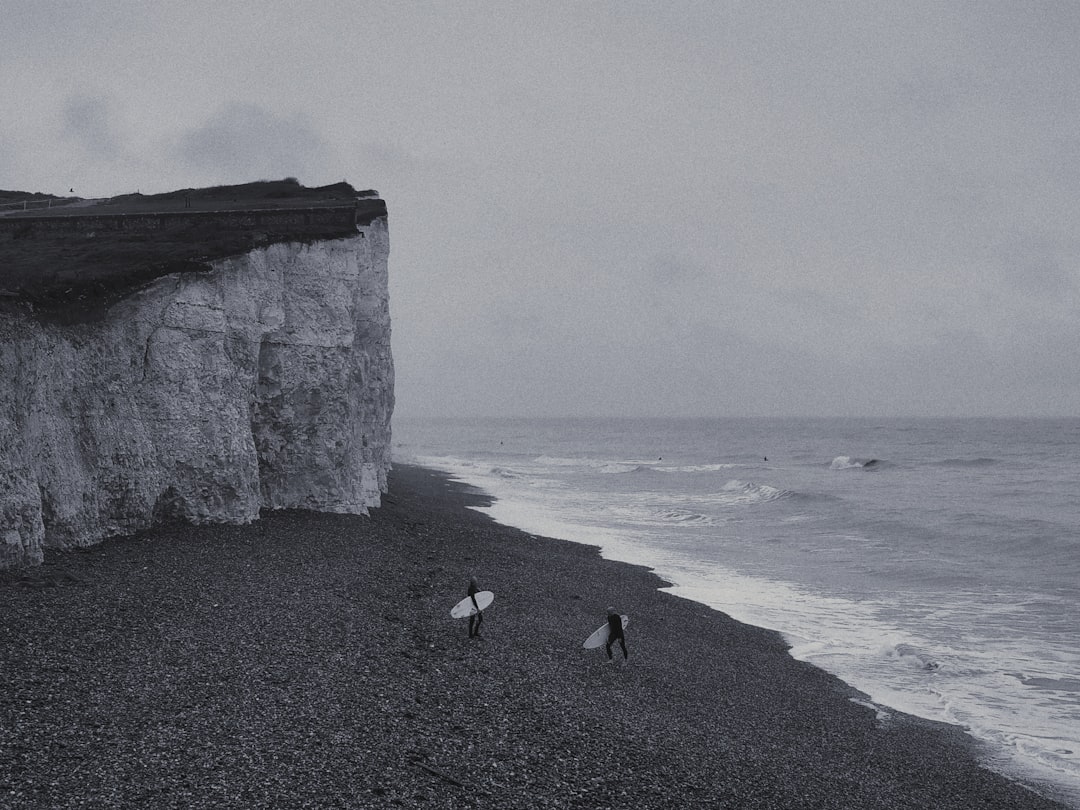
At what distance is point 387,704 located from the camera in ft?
42.8

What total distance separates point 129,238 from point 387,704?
24.1 meters

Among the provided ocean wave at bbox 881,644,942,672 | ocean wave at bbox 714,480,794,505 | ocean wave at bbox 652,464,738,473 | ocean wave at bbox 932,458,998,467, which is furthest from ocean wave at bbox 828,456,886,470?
ocean wave at bbox 881,644,942,672

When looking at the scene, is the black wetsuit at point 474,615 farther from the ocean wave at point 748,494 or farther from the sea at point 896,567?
the ocean wave at point 748,494

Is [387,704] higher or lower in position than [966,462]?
higher

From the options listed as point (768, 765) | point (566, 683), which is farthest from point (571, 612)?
point (768, 765)

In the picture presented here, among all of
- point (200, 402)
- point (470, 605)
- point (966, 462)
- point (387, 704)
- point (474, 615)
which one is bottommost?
point (966, 462)

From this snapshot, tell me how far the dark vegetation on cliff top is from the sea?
18.8 meters

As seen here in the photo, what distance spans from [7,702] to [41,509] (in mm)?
8842

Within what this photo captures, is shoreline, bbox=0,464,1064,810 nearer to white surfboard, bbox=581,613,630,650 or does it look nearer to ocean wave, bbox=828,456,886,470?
white surfboard, bbox=581,613,630,650

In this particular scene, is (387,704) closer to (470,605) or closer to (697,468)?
(470,605)

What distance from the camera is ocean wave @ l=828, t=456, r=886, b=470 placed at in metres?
86.9

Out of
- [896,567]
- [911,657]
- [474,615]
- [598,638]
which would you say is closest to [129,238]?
[474,615]

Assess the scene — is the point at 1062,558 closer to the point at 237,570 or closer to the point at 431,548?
the point at 431,548

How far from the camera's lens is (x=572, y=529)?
133 feet
